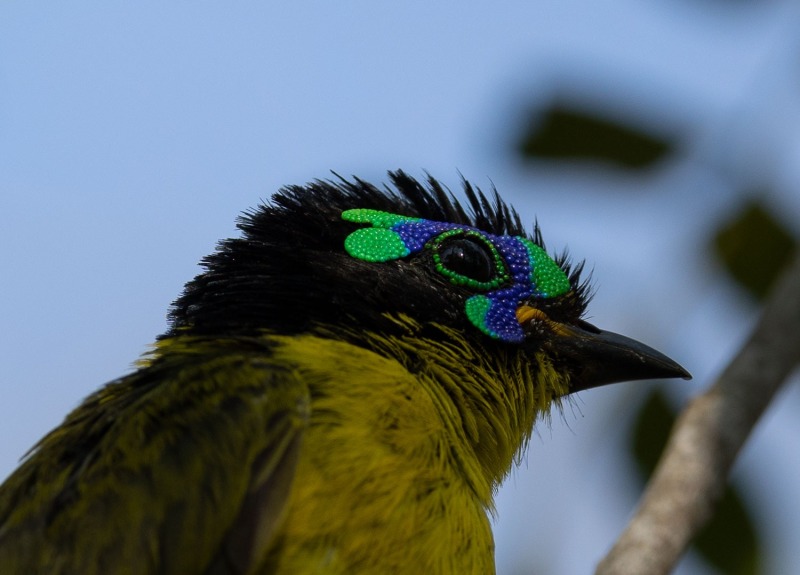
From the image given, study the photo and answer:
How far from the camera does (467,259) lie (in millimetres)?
5316

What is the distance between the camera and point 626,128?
500cm

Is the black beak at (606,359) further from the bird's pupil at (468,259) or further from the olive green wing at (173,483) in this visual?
the olive green wing at (173,483)

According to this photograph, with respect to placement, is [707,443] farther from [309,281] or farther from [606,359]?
[309,281]

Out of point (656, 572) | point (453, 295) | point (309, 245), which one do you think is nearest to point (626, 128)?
point (453, 295)

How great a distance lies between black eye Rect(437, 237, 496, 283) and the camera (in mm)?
5270

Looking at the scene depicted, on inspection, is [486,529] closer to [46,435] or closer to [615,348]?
[615,348]

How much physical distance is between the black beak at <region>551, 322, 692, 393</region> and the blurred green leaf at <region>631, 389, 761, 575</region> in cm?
25

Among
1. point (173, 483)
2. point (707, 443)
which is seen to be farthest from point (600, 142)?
point (173, 483)

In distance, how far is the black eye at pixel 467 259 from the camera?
5270mm

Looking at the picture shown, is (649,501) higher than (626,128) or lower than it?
lower

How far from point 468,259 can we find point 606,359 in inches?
24.8

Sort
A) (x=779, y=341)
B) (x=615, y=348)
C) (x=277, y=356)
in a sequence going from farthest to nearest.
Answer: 1. (x=615, y=348)
2. (x=779, y=341)
3. (x=277, y=356)

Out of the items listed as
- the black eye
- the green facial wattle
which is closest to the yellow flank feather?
the green facial wattle

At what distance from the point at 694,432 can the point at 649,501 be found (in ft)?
0.98
